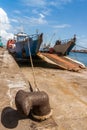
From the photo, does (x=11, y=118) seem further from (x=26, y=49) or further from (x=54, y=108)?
(x=26, y=49)

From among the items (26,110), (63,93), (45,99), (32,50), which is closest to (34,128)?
(26,110)

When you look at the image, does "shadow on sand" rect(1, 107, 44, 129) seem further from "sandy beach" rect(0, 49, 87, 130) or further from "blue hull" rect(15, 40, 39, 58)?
"blue hull" rect(15, 40, 39, 58)

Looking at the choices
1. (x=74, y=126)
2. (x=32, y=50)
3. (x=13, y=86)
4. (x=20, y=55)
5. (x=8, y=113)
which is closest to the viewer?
(x=8, y=113)

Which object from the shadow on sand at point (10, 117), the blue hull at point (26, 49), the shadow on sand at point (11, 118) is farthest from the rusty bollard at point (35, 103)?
the blue hull at point (26, 49)

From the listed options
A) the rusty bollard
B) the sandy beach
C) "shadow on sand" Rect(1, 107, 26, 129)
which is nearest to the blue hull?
the sandy beach

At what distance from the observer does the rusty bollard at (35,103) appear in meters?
3.78

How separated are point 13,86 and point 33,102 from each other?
2059 mm

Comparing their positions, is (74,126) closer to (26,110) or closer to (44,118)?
(44,118)

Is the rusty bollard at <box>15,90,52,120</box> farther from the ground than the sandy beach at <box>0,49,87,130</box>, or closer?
farther from the ground

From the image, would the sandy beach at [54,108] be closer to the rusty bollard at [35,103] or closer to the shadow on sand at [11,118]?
the shadow on sand at [11,118]

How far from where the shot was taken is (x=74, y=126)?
466 cm

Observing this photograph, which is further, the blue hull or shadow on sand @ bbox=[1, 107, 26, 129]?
the blue hull

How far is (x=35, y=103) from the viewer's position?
398cm

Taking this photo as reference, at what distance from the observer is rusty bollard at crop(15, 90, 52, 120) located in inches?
149
